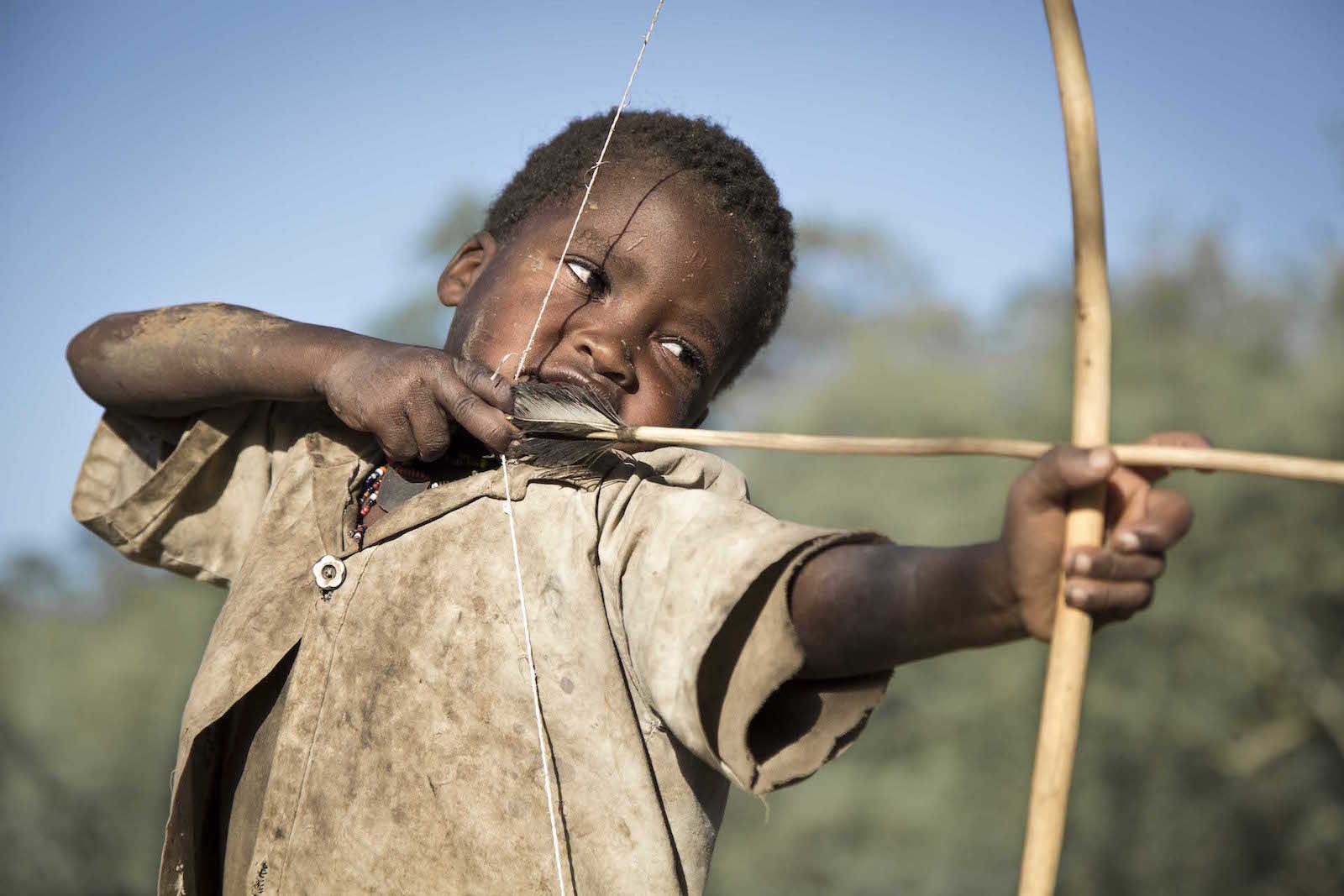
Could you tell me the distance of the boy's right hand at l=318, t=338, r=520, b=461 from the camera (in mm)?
1580

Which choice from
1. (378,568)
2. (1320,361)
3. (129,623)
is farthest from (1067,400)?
(378,568)

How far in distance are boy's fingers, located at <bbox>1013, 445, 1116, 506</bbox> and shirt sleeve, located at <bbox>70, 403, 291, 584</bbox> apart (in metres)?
1.40

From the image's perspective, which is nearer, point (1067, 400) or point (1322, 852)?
point (1322, 852)

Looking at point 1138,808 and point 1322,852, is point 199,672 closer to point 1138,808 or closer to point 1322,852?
point 1138,808

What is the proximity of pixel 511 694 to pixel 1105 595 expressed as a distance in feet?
2.54

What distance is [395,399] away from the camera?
163cm

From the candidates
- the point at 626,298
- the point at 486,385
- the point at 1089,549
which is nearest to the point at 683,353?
the point at 626,298

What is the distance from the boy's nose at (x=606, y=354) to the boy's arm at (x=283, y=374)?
17 centimetres

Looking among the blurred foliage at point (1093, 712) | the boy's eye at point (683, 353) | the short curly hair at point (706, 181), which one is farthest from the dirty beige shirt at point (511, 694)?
the blurred foliage at point (1093, 712)

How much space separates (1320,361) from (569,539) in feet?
29.1

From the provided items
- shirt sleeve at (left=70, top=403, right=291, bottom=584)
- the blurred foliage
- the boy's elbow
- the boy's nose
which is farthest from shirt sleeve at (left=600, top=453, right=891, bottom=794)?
the blurred foliage

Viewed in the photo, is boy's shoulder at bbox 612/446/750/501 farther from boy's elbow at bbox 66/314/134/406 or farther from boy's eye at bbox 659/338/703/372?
boy's elbow at bbox 66/314/134/406

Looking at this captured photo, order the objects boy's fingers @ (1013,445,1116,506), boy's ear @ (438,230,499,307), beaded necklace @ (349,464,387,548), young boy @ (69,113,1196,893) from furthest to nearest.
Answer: boy's ear @ (438,230,499,307)
beaded necklace @ (349,464,387,548)
young boy @ (69,113,1196,893)
boy's fingers @ (1013,445,1116,506)

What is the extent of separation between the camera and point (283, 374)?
5.88 feet
